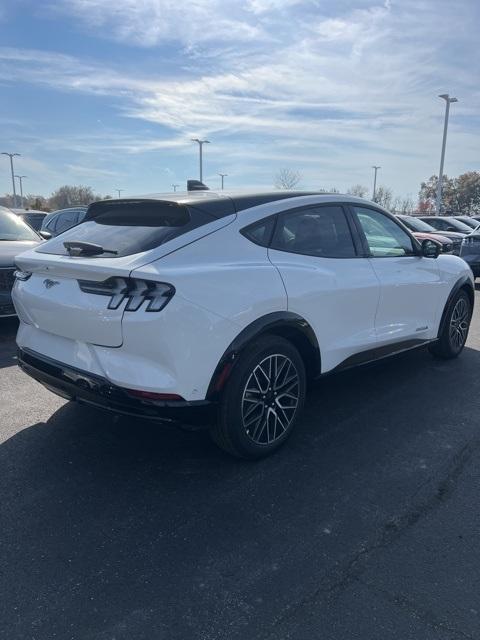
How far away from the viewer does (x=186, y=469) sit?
132 inches

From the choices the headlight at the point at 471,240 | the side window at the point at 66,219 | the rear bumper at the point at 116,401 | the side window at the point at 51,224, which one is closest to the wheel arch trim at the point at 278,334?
the rear bumper at the point at 116,401

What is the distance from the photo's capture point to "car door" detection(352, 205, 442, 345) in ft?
14.4

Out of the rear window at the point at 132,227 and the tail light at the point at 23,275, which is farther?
the tail light at the point at 23,275

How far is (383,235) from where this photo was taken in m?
4.66

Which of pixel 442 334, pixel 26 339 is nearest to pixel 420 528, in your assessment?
pixel 26 339

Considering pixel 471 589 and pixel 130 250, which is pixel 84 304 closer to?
pixel 130 250

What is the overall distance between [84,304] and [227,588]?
66.6 inches

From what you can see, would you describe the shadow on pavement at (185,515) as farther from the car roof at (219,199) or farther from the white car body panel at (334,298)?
the car roof at (219,199)

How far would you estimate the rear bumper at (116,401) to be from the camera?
2887 mm

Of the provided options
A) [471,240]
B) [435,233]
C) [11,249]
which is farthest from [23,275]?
[435,233]

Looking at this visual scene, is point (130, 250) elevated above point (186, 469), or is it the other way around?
point (130, 250)

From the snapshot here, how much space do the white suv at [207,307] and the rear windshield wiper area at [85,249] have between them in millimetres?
12

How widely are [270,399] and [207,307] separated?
0.88 m

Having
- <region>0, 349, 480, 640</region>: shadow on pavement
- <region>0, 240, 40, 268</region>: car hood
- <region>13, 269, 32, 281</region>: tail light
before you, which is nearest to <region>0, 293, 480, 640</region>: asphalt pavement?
<region>0, 349, 480, 640</region>: shadow on pavement
